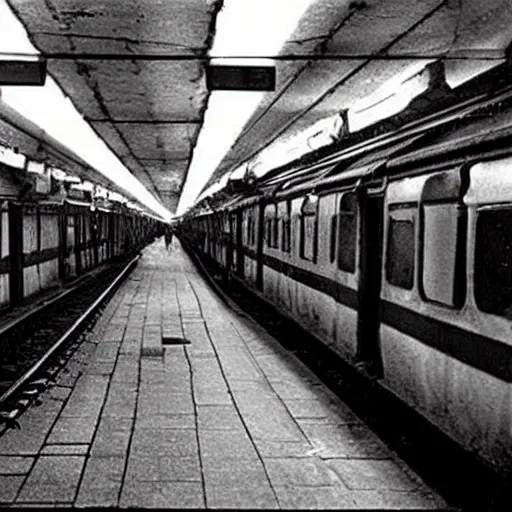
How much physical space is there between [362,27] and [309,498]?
4.09 metres

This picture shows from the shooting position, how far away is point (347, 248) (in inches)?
349

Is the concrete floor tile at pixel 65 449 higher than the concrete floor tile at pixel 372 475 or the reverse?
the reverse

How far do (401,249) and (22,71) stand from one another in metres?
3.98

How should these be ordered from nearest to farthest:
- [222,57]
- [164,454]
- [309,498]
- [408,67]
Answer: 1. [309,498]
2. [164,454]
3. [222,57]
4. [408,67]

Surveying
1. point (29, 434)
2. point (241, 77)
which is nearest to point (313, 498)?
point (29, 434)

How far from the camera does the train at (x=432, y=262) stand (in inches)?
182

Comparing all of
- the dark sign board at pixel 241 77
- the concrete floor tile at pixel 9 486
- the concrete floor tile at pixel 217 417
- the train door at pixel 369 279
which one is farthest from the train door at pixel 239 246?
the concrete floor tile at pixel 9 486

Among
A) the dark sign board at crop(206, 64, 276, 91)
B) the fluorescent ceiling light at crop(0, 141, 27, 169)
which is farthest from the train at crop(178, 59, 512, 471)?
the fluorescent ceiling light at crop(0, 141, 27, 169)

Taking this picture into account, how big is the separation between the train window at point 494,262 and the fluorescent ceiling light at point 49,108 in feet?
13.2

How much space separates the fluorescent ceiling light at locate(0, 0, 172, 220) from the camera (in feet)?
23.5

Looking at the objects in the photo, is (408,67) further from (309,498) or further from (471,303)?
(309,498)

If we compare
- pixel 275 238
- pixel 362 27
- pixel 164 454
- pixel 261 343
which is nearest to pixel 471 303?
pixel 164 454

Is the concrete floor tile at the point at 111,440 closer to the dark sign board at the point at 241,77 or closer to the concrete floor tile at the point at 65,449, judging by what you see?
the concrete floor tile at the point at 65,449

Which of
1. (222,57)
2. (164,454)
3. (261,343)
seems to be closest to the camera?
(164,454)
